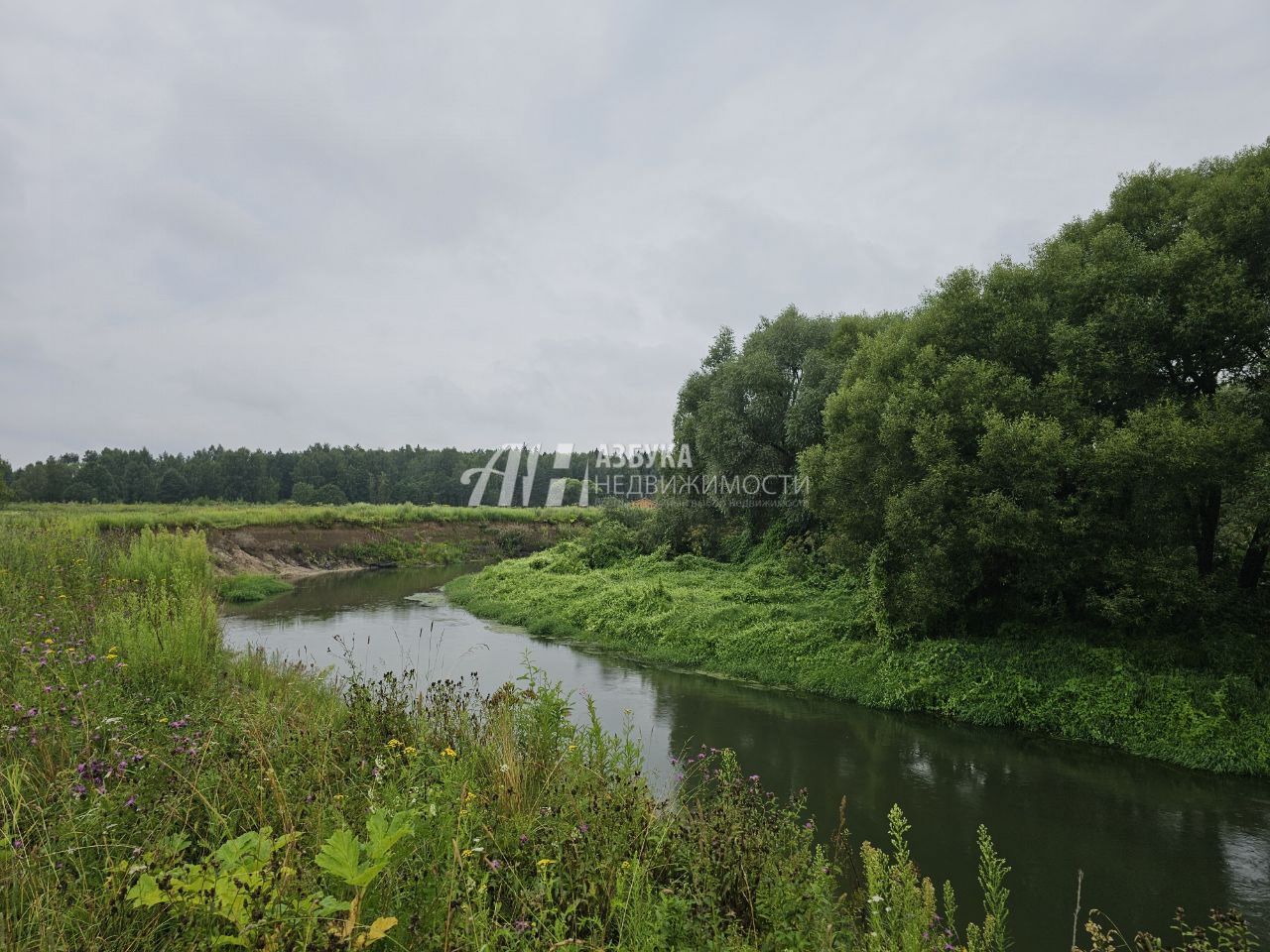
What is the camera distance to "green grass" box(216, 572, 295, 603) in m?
24.3

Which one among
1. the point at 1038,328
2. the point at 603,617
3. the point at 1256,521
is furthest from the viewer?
the point at 603,617

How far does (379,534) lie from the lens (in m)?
40.9

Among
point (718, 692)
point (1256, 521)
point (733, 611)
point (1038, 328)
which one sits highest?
point (1038, 328)

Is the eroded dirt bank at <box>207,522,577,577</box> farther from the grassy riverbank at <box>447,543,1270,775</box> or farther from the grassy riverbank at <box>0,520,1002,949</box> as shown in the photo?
the grassy riverbank at <box>0,520,1002,949</box>

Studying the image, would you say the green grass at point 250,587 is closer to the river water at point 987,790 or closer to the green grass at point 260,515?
the green grass at point 260,515

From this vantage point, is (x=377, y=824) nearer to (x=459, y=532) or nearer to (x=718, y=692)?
(x=718, y=692)

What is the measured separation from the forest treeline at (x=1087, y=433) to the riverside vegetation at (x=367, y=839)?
22.4ft

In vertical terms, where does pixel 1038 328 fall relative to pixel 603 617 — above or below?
above

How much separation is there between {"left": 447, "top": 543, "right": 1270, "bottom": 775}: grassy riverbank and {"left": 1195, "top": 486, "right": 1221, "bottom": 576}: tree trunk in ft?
6.47

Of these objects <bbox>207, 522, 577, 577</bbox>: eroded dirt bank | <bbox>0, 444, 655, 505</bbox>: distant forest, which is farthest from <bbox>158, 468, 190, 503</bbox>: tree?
<bbox>207, 522, 577, 577</bbox>: eroded dirt bank

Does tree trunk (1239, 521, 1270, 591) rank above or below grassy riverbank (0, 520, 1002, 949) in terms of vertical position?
above

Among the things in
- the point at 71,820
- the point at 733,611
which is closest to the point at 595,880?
the point at 71,820

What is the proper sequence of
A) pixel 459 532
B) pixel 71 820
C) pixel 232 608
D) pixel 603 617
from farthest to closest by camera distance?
pixel 459 532 < pixel 232 608 < pixel 603 617 < pixel 71 820

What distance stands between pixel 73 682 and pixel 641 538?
24.5 m
